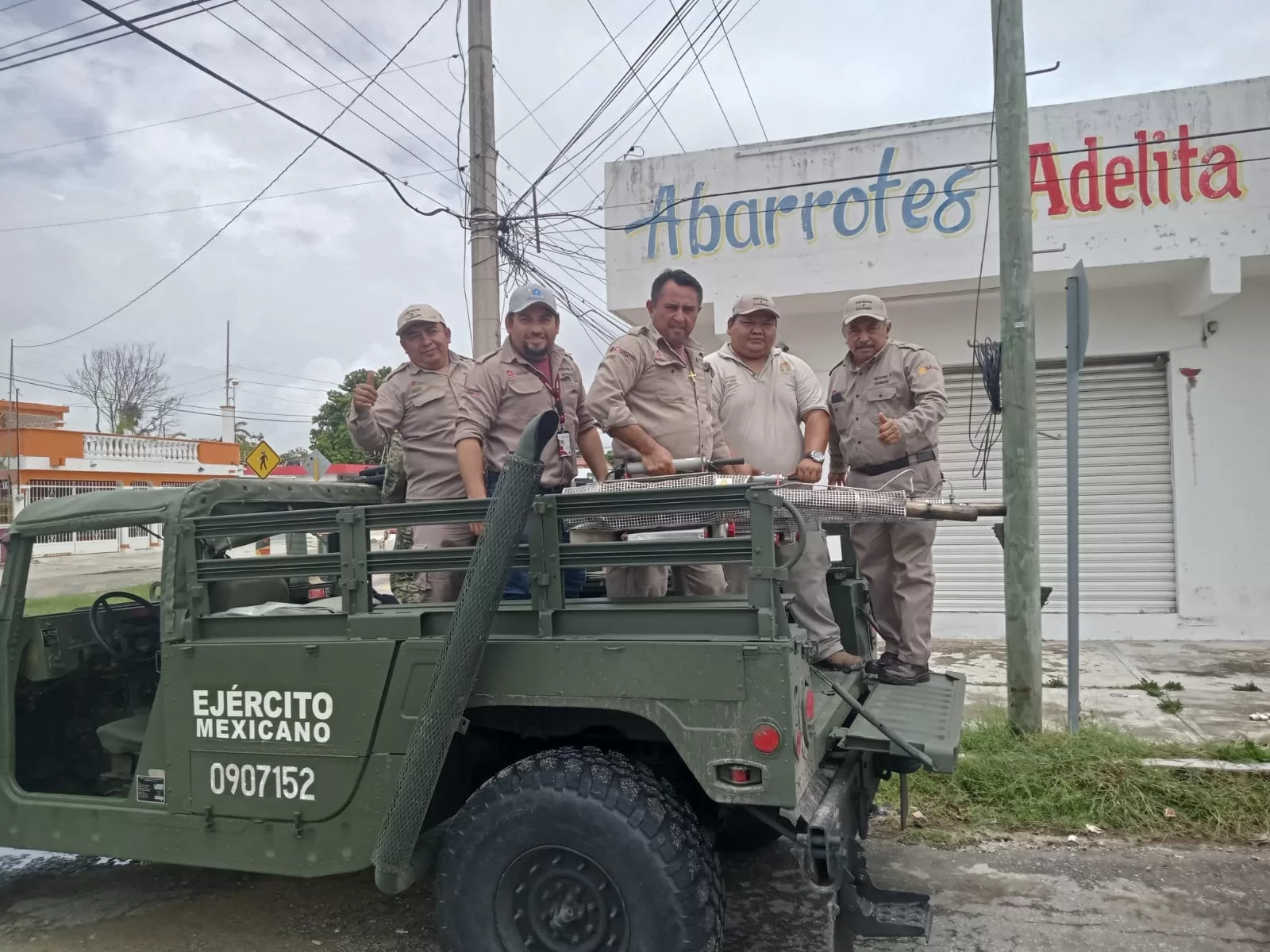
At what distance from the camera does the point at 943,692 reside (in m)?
3.80

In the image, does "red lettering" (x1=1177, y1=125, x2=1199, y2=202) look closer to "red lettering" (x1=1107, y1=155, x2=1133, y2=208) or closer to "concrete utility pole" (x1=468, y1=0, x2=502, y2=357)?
"red lettering" (x1=1107, y1=155, x2=1133, y2=208)

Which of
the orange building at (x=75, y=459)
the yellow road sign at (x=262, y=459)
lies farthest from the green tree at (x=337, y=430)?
the yellow road sign at (x=262, y=459)

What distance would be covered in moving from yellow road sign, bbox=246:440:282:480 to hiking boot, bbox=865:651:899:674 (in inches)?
460

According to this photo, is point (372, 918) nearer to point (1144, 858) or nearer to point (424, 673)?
point (424, 673)

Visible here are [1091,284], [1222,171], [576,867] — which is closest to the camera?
[576,867]

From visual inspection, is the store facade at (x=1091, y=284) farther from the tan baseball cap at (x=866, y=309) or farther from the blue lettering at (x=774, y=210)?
the tan baseball cap at (x=866, y=309)

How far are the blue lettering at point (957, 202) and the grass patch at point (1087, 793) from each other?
15.3 ft

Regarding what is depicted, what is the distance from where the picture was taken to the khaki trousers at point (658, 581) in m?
3.44

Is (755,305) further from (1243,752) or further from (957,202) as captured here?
(957,202)

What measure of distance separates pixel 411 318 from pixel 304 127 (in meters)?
3.66

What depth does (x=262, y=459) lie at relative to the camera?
46.6ft

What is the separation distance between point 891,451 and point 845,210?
4.46m

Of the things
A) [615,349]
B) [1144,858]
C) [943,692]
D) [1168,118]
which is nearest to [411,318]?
[615,349]

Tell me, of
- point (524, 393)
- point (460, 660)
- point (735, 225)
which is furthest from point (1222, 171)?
point (460, 660)
